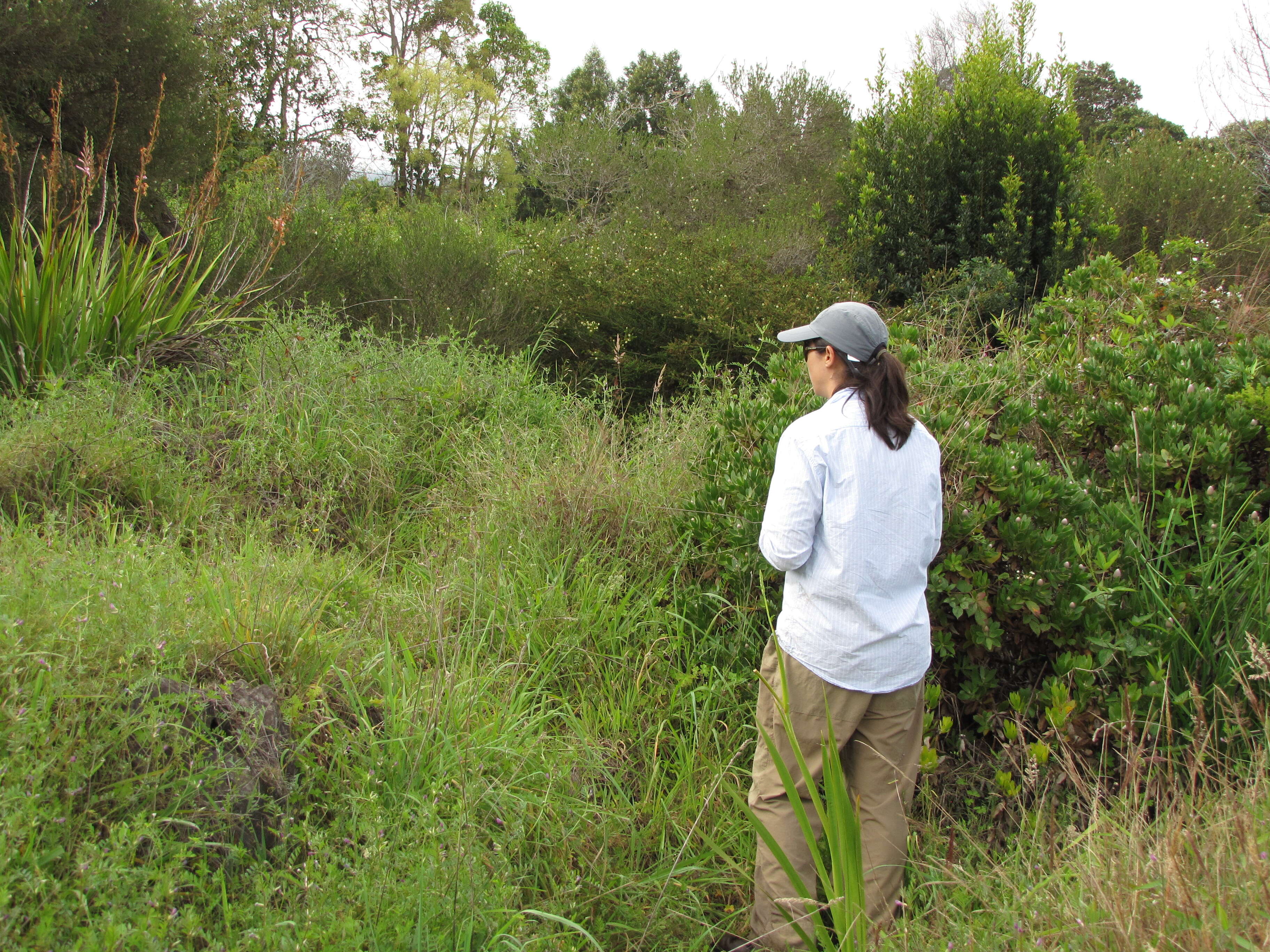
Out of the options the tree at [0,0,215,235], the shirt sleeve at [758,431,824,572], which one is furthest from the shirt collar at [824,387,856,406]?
the tree at [0,0,215,235]

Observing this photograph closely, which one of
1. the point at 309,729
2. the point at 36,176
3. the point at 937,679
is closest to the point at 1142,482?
the point at 937,679

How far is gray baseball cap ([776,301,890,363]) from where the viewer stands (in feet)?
8.31

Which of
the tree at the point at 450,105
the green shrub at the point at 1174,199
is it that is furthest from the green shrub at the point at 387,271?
the tree at the point at 450,105

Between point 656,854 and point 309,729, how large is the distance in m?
1.22

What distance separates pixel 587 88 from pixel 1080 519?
107 feet

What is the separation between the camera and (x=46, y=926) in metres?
1.56

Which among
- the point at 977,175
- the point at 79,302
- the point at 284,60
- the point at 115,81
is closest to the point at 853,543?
the point at 79,302

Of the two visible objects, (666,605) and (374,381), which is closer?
(666,605)

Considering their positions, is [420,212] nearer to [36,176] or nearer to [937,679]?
[36,176]

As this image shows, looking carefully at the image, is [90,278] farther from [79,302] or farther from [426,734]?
[426,734]

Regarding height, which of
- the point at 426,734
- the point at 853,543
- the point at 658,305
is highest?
the point at 658,305

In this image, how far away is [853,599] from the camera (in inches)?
95.1

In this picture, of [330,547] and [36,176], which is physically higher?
[36,176]

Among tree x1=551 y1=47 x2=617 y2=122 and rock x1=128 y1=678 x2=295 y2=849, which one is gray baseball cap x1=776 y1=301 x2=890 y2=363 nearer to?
rock x1=128 y1=678 x2=295 y2=849
